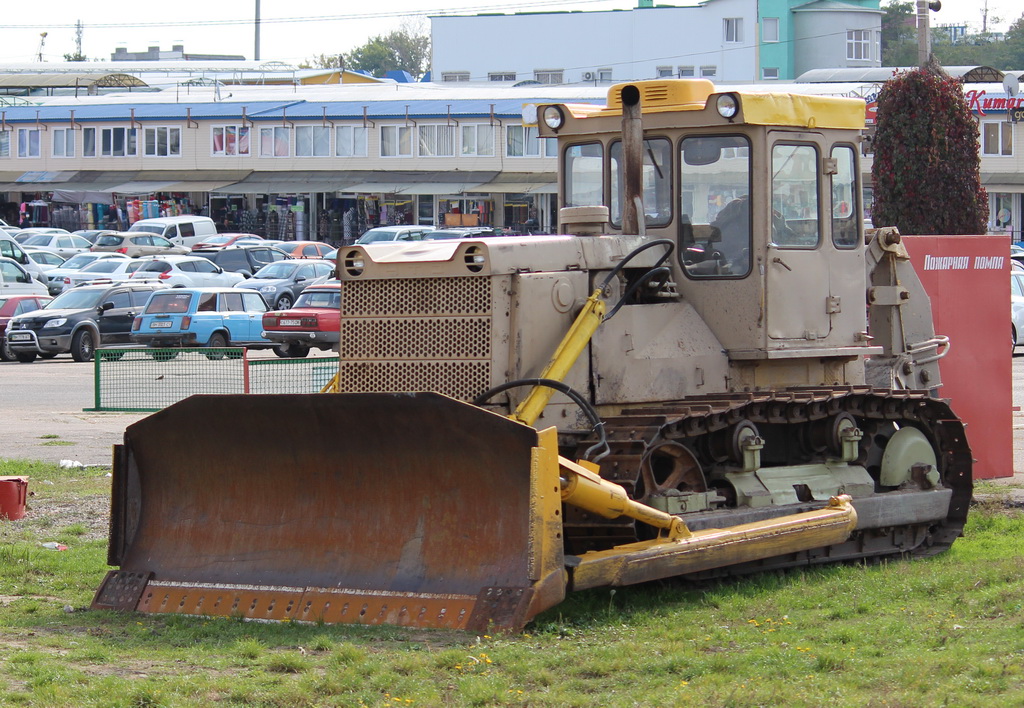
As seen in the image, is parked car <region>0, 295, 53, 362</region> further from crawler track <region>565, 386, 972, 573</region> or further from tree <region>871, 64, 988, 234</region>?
crawler track <region>565, 386, 972, 573</region>

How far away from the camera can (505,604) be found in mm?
7902

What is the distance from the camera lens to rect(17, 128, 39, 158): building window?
72500mm

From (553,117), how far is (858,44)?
85.8 metres

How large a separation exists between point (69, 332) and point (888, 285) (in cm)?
2291

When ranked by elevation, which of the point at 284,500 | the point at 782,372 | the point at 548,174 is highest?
the point at 548,174

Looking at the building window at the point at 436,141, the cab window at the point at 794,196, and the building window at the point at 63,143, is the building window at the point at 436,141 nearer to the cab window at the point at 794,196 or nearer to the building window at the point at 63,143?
the building window at the point at 63,143

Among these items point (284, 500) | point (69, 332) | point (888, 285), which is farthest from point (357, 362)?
point (69, 332)

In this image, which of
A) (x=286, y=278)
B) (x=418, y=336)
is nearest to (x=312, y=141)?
(x=286, y=278)

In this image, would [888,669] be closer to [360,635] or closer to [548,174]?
[360,635]

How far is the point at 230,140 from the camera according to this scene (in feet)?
226

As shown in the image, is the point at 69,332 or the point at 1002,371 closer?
the point at 1002,371

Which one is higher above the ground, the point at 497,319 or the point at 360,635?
the point at 497,319

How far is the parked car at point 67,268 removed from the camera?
41719 mm

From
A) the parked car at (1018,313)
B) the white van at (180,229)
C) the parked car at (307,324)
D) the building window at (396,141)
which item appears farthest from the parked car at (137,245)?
the parked car at (1018,313)
